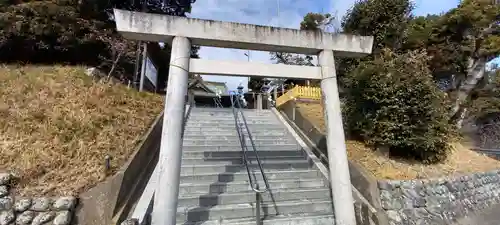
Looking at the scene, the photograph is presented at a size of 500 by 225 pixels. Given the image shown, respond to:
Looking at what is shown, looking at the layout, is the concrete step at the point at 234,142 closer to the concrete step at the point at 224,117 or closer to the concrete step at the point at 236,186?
the concrete step at the point at 236,186

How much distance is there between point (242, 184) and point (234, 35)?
8.39ft

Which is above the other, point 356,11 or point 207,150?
point 356,11

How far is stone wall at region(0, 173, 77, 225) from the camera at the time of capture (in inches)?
140

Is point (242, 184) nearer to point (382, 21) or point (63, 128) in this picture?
point (63, 128)

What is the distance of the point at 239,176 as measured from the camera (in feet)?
17.1

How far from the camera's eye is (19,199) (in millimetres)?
3693

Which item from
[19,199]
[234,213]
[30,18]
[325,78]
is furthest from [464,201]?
[30,18]

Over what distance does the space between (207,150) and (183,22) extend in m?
2.85

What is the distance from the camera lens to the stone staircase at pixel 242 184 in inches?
170

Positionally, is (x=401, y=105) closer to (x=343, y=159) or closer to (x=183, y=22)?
(x=343, y=159)

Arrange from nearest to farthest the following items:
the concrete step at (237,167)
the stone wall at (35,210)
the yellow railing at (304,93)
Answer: the stone wall at (35,210)
the concrete step at (237,167)
the yellow railing at (304,93)

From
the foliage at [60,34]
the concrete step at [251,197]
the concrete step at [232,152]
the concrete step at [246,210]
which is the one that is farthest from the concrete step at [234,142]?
the foliage at [60,34]

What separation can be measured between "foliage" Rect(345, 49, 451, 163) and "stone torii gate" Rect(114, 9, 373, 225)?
5.61ft

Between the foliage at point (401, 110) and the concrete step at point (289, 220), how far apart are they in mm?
2604
